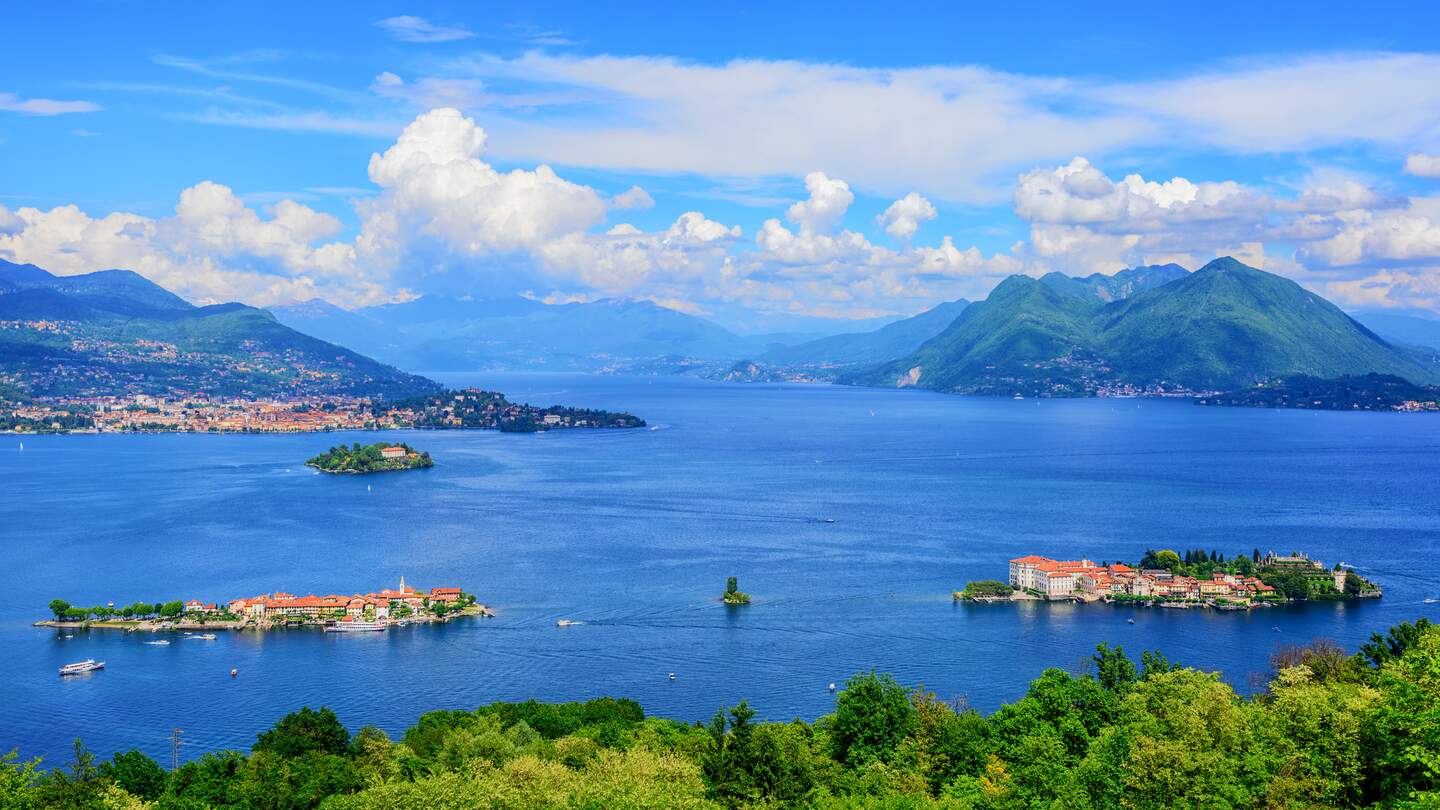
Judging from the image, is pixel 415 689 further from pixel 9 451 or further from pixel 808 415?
pixel 808 415

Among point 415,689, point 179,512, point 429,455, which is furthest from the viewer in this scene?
point 429,455

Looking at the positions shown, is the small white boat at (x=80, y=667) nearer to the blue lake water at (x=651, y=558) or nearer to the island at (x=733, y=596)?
the blue lake water at (x=651, y=558)

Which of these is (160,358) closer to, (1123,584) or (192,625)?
(192,625)

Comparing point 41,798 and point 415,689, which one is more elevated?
point 41,798

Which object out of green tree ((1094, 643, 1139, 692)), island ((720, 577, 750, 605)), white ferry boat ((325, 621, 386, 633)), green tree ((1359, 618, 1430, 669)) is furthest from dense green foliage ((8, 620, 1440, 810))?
white ferry boat ((325, 621, 386, 633))

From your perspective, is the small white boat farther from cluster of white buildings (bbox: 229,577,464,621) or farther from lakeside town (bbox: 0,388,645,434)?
lakeside town (bbox: 0,388,645,434)

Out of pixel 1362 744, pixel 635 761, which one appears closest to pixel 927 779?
pixel 635 761


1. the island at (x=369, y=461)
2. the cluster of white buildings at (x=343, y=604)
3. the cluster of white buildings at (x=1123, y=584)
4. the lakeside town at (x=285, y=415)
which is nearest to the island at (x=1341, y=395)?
the lakeside town at (x=285, y=415)
